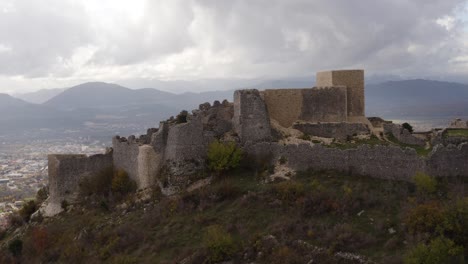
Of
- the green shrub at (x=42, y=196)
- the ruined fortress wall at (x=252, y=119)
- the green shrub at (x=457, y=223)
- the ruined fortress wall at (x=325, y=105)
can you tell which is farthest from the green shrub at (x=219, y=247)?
the green shrub at (x=42, y=196)

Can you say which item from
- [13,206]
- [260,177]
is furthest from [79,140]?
[260,177]

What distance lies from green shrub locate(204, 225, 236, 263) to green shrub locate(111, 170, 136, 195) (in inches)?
451

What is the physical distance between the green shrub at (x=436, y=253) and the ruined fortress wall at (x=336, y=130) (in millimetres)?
13665

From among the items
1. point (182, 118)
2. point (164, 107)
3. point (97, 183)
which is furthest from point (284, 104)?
point (164, 107)

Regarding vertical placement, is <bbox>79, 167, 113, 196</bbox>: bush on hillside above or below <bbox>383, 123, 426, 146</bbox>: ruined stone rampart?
below

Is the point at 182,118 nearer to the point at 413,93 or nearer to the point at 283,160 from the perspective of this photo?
the point at 283,160

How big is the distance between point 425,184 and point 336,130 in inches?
361

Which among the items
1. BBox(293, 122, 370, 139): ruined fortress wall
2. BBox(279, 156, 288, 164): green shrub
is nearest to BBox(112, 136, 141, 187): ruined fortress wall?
BBox(279, 156, 288, 164): green shrub

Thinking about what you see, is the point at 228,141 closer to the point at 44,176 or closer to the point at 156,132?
the point at 156,132

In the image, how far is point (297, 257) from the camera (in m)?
17.9

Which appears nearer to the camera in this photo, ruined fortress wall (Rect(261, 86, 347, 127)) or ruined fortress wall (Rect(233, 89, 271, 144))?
ruined fortress wall (Rect(233, 89, 271, 144))

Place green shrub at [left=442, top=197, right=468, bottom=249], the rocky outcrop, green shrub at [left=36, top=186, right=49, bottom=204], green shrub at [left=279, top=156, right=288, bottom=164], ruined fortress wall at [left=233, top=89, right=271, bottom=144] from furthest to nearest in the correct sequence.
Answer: green shrub at [left=36, top=186, right=49, bottom=204] → the rocky outcrop → ruined fortress wall at [left=233, top=89, right=271, bottom=144] → green shrub at [left=279, top=156, right=288, bottom=164] → green shrub at [left=442, top=197, right=468, bottom=249]

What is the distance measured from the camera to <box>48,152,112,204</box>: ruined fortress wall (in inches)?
1278

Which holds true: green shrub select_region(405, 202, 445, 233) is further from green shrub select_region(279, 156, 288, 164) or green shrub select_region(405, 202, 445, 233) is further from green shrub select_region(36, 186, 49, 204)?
green shrub select_region(36, 186, 49, 204)
